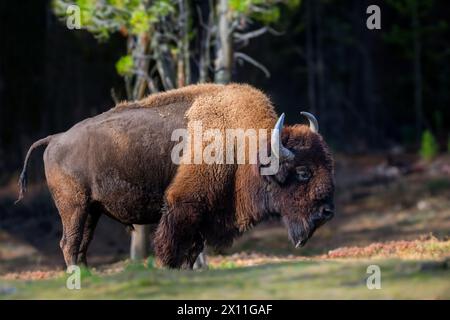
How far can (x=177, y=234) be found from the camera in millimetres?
9227

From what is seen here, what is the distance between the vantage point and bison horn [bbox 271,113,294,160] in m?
9.19

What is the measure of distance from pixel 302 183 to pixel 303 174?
0.30 ft

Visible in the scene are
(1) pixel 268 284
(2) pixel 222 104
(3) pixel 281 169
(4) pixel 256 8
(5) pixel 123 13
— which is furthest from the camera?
(5) pixel 123 13

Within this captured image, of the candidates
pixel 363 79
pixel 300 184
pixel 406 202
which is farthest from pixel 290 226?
pixel 363 79

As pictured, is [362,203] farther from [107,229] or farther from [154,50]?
[154,50]

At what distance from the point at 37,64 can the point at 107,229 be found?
4.78 metres

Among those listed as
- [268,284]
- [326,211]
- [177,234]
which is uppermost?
[326,211]

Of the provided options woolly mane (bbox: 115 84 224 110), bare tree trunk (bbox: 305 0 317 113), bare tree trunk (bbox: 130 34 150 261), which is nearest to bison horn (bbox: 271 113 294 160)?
woolly mane (bbox: 115 84 224 110)

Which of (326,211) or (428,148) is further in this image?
(428,148)

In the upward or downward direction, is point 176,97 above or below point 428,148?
above

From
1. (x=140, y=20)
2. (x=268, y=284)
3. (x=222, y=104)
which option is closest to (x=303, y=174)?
(x=222, y=104)

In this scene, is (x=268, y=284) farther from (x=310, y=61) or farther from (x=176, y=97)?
A: (x=310, y=61)

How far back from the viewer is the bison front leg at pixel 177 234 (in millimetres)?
9195

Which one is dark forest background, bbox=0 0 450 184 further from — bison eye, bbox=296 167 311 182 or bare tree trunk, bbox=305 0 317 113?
bison eye, bbox=296 167 311 182
